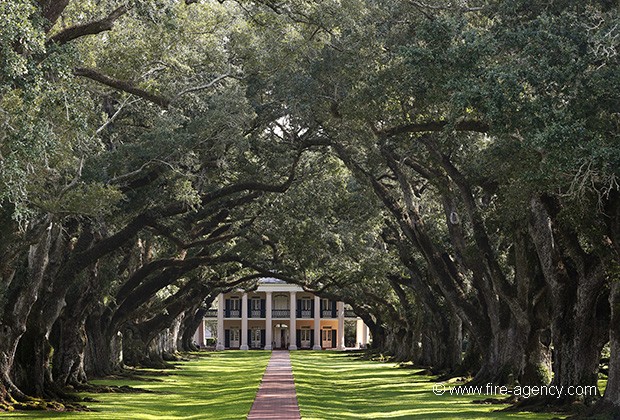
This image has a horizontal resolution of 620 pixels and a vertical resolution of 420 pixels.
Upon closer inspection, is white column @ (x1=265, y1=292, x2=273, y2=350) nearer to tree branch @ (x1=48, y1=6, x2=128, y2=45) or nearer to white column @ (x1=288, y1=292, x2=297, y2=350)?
white column @ (x1=288, y1=292, x2=297, y2=350)

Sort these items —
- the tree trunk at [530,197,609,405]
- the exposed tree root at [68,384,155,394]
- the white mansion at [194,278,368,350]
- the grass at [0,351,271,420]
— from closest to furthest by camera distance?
the tree trunk at [530,197,609,405] < the grass at [0,351,271,420] < the exposed tree root at [68,384,155,394] < the white mansion at [194,278,368,350]

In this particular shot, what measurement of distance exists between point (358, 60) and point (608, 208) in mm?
6478

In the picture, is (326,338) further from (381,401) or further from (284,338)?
(381,401)

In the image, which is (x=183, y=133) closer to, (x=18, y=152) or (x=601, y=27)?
(x=18, y=152)

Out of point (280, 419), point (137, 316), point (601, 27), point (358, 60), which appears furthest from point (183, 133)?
point (137, 316)

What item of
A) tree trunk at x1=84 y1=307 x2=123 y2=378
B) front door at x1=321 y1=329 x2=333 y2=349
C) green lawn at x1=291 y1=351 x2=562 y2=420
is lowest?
green lawn at x1=291 y1=351 x2=562 y2=420

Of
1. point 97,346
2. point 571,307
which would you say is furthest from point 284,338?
point 571,307

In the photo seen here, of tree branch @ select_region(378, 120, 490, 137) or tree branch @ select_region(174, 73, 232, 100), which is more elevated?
tree branch @ select_region(174, 73, 232, 100)

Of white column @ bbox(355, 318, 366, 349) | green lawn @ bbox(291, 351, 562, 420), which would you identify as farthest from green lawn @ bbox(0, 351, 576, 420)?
white column @ bbox(355, 318, 366, 349)

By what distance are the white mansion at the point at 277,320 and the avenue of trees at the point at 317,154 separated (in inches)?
2547

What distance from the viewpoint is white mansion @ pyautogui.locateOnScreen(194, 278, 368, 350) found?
10406cm

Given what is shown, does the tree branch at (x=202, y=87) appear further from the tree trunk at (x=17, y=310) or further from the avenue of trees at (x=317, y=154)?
the tree trunk at (x=17, y=310)

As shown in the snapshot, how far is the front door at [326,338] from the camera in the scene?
107 m

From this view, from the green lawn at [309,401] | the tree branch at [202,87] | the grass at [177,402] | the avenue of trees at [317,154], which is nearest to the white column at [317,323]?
the green lawn at [309,401]
